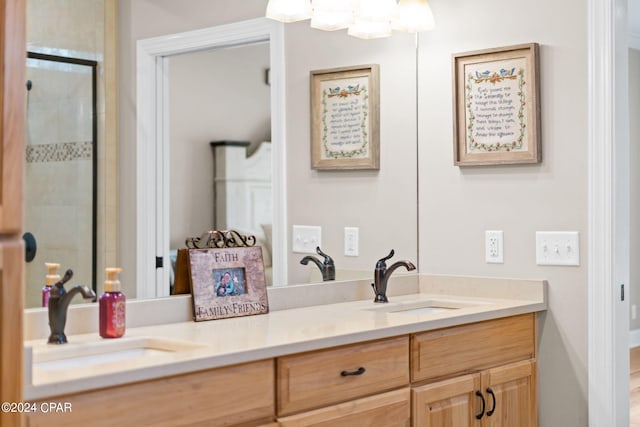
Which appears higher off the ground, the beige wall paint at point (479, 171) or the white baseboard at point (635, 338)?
the beige wall paint at point (479, 171)

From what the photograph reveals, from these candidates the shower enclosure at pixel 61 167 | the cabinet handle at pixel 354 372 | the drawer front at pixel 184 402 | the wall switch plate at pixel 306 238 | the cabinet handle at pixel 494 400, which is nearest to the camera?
the drawer front at pixel 184 402

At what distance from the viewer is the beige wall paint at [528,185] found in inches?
113

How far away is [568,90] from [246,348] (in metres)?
1.61

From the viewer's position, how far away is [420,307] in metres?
3.00

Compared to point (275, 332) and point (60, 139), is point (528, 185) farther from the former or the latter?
point (60, 139)

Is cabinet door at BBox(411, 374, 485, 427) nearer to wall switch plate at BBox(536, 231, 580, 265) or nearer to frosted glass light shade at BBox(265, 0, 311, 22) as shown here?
wall switch plate at BBox(536, 231, 580, 265)

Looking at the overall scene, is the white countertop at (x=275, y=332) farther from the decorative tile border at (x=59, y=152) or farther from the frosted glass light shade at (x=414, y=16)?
the frosted glass light shade at (x=414, y=16)

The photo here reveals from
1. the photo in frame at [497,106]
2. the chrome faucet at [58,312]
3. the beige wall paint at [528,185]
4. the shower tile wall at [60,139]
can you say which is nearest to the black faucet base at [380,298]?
the beige wall paint at [528,185]

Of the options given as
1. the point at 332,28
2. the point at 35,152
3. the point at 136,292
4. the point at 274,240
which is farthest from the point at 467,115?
the point at 35,152

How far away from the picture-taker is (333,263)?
297cm

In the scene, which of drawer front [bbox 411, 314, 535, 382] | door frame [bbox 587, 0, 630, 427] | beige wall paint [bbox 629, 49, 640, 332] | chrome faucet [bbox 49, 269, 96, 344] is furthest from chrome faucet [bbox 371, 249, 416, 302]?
beige wall paint [bbox 629, 49, 640, 332]

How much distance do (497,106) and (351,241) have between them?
0.73 meters

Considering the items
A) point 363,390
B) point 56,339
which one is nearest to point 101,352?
point 56,339

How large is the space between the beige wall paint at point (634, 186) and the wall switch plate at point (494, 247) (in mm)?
4410
